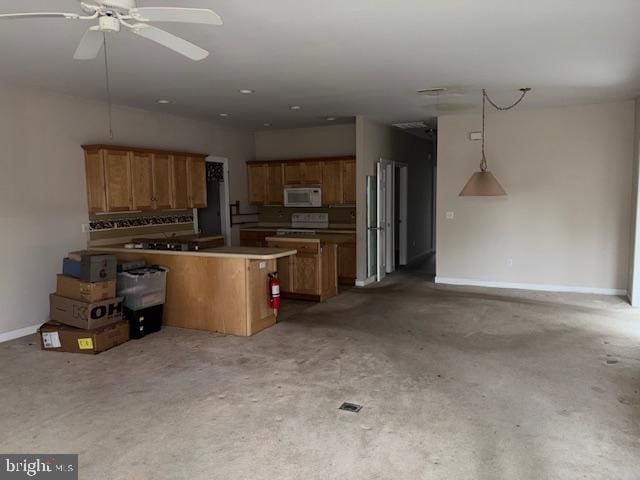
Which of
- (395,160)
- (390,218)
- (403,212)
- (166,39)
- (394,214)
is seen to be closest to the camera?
(166,39)

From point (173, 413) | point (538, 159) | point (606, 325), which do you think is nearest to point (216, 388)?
point (173, 413)

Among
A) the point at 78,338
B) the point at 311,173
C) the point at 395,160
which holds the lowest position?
the point at 78,338

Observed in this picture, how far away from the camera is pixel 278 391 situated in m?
3.59

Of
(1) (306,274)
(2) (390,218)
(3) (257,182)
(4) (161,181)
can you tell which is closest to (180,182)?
(4) (161,181)

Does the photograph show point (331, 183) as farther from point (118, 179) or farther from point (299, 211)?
point (118, 179)

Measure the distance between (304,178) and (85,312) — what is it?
4458mm

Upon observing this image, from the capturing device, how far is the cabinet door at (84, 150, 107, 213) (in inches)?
224

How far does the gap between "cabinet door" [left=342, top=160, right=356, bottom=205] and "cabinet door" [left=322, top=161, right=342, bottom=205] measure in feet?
0.23

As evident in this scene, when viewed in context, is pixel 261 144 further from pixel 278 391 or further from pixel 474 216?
pixel 278 391

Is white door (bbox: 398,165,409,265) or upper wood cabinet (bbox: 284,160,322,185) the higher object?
upper wood cabinet (bbox: 284,160,322,185)

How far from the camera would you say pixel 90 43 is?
271cm

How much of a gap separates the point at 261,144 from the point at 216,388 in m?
6.02

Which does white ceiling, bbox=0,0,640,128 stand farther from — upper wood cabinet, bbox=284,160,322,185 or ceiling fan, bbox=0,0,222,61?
upper wood cabinet, bbox=284,160,322,185

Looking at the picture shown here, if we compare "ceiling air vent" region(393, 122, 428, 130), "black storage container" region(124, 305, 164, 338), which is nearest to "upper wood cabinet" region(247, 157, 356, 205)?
"ceiling air vent" region(393, 122, 428, 130)
